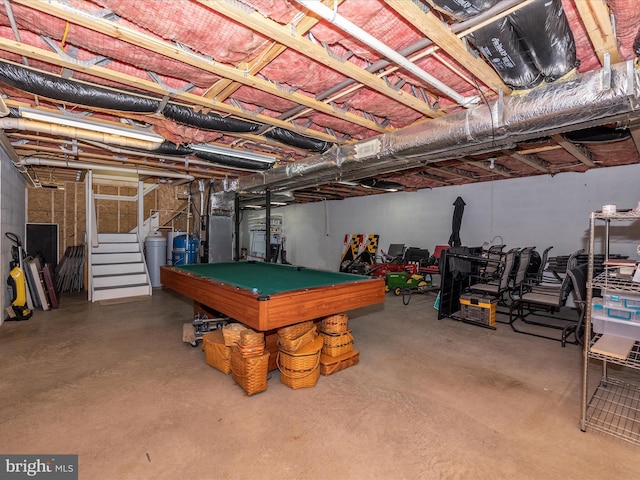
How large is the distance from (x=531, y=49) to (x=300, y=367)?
296 centimetres

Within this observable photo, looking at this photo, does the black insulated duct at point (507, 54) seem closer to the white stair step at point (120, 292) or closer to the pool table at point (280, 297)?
the pool table at point (280, 297)

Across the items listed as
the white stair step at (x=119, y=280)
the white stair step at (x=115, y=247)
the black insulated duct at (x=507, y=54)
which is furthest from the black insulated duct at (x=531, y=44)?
the white stair step at (x=115, y=247)

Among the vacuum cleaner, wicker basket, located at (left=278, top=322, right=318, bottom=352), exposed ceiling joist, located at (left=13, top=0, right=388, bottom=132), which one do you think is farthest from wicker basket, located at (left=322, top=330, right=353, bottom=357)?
the vacuum cleaner

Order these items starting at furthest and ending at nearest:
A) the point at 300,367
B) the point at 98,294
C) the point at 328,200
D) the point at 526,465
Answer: the point at 328,200 < the point at 98,294 < the point at 300,367 < the point at 526,465

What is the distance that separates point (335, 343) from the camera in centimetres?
312

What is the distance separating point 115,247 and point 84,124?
176 inches

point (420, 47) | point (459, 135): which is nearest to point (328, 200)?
point (459, 135)

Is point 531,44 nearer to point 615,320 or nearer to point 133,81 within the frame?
point 615,320

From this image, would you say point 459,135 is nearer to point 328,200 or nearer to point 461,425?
point 461,425

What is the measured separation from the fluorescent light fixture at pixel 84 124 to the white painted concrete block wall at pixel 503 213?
20.5 feet

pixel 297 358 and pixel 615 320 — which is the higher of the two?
pixel 615 320

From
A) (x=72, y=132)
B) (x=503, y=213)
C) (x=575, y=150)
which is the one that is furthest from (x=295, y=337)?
(x=503, y=213)

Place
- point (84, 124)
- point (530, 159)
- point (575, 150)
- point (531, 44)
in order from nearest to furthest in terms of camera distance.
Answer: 1. point (531, 44)
2. point (84, 124)
3. point (575, 150)
4. point (530, 159)

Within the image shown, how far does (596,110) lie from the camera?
2248 mm
